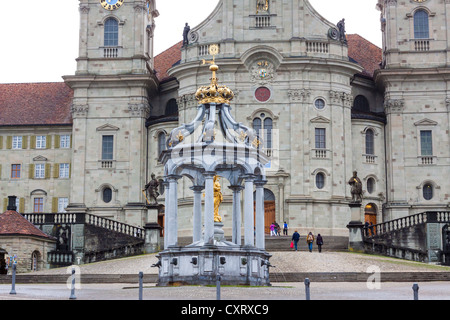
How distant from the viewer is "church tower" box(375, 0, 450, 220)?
6456 centimetres

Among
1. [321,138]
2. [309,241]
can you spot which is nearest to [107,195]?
[321,138]

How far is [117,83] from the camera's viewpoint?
2675 inches

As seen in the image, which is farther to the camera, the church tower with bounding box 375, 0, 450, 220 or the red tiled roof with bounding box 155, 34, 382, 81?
the red tiled roof with bounding box 155, 34, 382, 81

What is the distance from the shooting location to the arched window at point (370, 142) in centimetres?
6656

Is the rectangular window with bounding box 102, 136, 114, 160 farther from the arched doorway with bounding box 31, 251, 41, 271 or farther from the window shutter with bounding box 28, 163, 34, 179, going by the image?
the arched doorway with bounding box 31, 251, 41, 271

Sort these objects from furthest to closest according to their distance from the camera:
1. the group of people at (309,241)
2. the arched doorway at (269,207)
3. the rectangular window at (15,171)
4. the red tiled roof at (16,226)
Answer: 1. the rectangular window at (15,171)
2. the arched doorway at (269,207)
3. the group of people at (309,241)
4. the red tiled roof at (16,226)

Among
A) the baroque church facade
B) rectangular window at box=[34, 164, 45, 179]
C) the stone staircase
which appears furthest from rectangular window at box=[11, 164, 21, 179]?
the stone staircase

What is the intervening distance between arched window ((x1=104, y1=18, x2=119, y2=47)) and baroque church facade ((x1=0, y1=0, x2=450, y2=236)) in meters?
0.11

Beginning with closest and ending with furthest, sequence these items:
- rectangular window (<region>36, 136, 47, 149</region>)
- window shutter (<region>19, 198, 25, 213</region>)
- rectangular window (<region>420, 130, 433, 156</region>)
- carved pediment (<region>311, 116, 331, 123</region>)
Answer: carved pediment (<region>311, 116, 331, 123</region>), rectangular window (<region>420, 130, 433, 156</region>), window shutter (<region>19, 198, 25, 213</region>), rectangular window (<region>36, 136, 47, 149</region>)

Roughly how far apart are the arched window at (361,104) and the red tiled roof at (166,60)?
16393 millimetres

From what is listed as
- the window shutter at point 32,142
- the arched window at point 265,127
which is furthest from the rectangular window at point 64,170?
the arched window at point 265,127

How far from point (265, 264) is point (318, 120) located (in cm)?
3162

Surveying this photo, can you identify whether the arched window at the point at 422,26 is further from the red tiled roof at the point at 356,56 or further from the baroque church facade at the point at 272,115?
the red tiled roof at the point at 356,56

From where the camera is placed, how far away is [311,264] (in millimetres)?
44438
